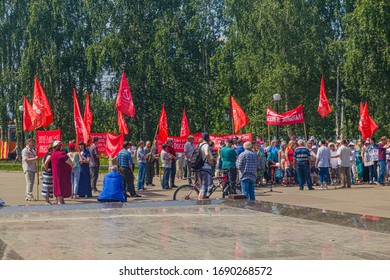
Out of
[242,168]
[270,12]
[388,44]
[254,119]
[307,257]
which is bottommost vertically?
[307,257]

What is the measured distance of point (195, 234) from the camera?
10.4 metres

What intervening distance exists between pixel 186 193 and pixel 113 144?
8188 millimetres

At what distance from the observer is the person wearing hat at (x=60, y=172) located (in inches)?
686

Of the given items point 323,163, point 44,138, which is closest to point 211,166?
point 44,138

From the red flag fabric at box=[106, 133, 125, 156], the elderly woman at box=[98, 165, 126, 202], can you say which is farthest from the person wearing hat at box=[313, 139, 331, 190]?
the elderly woman at box=[98, 165, 126, 202]

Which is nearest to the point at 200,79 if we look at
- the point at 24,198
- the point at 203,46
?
the point at 203,46

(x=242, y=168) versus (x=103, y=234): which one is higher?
(x=242, y=168)

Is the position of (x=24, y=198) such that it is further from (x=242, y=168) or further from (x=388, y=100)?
(x=388, y=100)

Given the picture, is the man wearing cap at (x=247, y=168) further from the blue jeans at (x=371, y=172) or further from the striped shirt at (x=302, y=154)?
the blue jeans at (x=371, y=172)

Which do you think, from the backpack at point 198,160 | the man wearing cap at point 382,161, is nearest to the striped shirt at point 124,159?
the backpack at point 198,160

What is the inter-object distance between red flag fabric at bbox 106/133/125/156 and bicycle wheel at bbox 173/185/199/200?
767cm

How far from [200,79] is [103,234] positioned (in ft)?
128

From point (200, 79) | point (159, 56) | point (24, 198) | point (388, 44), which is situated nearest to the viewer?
point (24, 198)

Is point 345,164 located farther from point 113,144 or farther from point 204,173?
point 204,173
